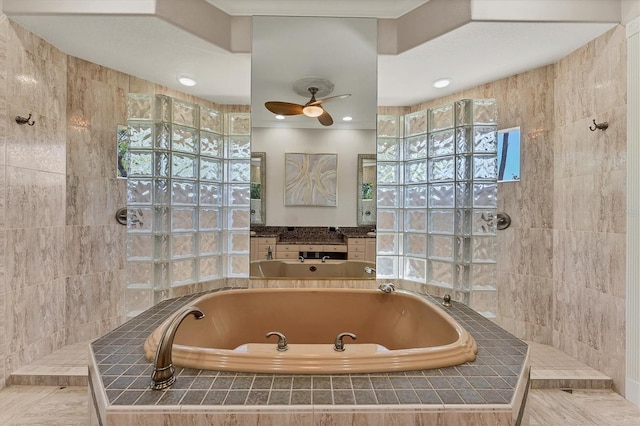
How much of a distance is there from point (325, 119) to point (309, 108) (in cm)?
14

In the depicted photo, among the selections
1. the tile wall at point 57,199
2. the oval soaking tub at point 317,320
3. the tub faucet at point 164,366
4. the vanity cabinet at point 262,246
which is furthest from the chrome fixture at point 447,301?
the tile wall at point 57,199

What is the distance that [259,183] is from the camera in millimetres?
2352

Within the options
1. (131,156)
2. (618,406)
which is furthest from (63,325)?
(618,406)

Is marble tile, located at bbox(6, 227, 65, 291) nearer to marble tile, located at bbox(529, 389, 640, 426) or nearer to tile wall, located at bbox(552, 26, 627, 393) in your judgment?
marble tile, located at bbox(529, 389, 640, 426)

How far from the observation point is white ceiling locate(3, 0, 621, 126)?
1.78m

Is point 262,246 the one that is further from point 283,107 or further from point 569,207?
point 569,207

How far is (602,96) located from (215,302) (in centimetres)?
280

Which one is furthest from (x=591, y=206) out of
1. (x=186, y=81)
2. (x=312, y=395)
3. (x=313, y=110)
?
(x=186, y=81)

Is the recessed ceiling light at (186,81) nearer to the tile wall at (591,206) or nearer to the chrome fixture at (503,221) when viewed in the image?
the chrome fixture at (503,221)

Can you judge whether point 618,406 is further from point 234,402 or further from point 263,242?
point 263,242

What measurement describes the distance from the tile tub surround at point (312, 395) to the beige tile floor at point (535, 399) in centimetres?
65

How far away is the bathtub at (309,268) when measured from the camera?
92.4 inches

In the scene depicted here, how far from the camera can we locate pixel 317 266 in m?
2.36

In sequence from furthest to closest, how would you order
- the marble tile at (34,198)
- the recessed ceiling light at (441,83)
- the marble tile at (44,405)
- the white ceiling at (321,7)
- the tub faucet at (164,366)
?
the recessed ceiling light at (441,83) → the white ceiling at (321,7) → the marble tile at (34,198) → the marble tile at (44,405) → the tub faucet at (164,366)
